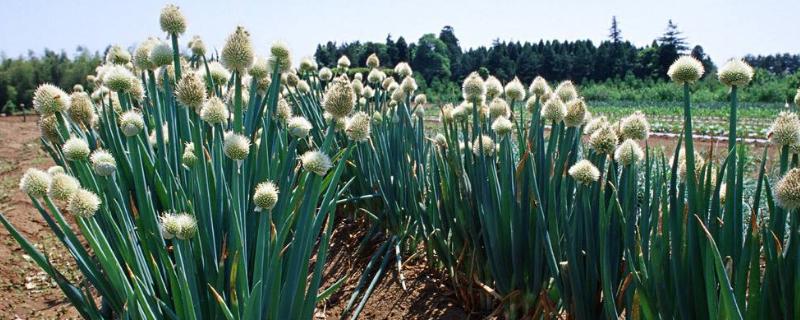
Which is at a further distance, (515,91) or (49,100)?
(515,91)

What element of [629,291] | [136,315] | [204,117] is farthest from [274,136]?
[629,291]

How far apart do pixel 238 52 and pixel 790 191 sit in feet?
4.14

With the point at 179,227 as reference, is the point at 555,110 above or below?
above

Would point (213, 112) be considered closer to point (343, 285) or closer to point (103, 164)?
point (103, 164)

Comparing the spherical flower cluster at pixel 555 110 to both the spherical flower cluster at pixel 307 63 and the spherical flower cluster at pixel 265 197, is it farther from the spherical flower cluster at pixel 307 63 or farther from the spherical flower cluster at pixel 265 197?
the spherical flower cluster at pixel 307 63

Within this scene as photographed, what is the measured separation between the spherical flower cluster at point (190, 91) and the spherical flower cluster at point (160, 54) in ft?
1.08

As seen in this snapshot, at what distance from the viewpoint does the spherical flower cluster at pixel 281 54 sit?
171 centimetres

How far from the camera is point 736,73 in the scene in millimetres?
1335

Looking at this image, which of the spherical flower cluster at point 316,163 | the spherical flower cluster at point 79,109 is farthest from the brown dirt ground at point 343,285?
the spherical flower cluster at point 316,163

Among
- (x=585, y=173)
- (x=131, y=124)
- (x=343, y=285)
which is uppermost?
(x=131, y=124)

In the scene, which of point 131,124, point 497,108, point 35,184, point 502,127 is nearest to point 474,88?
point 497,108

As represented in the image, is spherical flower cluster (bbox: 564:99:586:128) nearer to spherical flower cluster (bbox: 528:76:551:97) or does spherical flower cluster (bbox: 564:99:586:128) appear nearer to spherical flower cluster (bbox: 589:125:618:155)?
spherical flower cluster (bbox: 589:125:618:155)

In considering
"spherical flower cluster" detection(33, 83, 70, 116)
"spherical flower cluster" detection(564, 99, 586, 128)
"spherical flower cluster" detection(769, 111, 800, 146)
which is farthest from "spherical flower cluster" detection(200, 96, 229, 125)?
"spherical flower cluster" detection(769, 111, 800, 146)

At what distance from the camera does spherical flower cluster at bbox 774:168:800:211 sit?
1.14 metres
